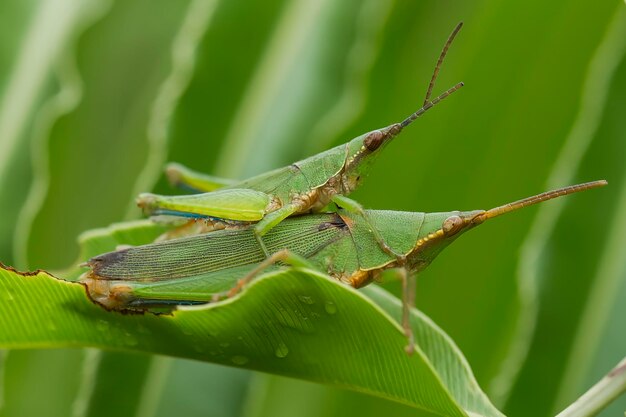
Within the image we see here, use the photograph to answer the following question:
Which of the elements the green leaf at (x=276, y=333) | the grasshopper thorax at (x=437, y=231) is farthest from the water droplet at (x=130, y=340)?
the grasshopper thorax at (x=437, y=231)

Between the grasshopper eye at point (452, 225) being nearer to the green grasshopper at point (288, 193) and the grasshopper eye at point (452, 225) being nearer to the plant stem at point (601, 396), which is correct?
the green grasshopper at point (288, 193)

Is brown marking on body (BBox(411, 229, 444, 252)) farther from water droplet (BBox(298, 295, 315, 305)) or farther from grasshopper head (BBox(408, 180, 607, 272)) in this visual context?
water droplet (BBox(298, 295, 315, 305))

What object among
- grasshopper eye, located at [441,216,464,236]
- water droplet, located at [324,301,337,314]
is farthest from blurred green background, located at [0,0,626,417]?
water droplet, located at [324,301,337,314]

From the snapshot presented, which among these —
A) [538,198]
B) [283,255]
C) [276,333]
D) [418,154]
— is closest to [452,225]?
[538,198]

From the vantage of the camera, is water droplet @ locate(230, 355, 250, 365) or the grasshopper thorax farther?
the grasshopper thorax

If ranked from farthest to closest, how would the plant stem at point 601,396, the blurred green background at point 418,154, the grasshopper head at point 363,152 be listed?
1. the blurred green background at point 418,154
2. the grasshopper head at point 363,152
3. the plant stem at point 601,396

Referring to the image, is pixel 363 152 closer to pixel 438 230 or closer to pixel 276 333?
pixel 438 230

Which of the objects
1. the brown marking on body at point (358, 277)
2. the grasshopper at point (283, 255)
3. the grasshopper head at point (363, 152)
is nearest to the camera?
the grasshopper at point (283, 255)
